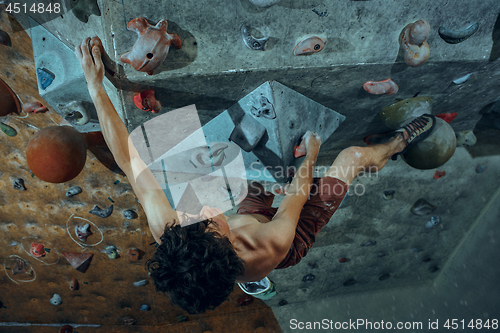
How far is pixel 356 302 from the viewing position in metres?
3.92

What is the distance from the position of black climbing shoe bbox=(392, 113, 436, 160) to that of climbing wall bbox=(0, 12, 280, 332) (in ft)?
7.28

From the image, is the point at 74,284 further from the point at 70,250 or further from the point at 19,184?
the point at 19,184

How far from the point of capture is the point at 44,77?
1.92 meters

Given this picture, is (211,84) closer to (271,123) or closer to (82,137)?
(271,123)

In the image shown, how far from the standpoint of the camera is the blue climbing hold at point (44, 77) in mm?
1911

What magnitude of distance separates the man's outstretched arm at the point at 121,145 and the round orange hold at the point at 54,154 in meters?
0.50

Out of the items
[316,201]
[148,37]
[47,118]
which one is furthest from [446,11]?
[47,118]

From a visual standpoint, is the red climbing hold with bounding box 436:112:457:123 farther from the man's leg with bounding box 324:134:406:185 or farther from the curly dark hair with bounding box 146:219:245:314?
the curly dark hair with bounding box 146:219:245:314

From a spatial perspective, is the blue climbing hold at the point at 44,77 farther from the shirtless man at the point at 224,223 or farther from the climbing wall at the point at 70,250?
→ the shirtless man at the point at 224,223

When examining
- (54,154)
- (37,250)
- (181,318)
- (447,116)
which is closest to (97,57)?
(54,154)

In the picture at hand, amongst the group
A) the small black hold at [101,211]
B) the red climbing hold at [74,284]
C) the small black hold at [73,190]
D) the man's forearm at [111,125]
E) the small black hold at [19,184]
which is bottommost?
the red climbing hold at [74,284]

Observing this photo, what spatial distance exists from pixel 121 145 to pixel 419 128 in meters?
1.92

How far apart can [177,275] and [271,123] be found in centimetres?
105

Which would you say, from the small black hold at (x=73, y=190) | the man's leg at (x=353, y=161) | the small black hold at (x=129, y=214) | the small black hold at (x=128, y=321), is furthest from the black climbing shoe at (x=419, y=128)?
the small black hold at (x=128, y=321)
